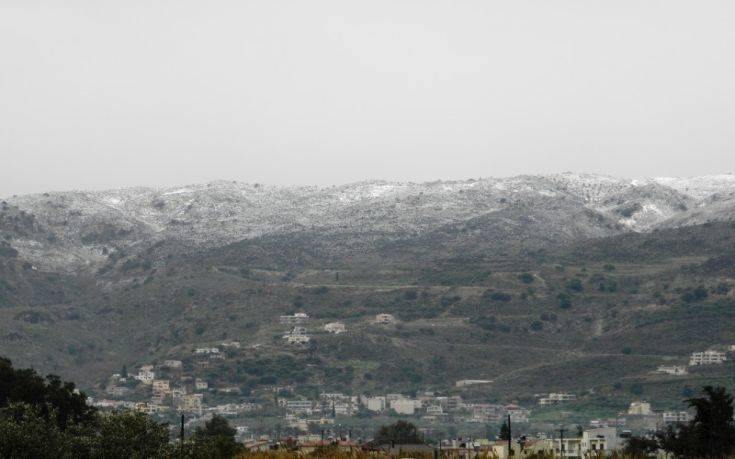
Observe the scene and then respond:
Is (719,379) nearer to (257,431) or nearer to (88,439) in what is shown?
(257,431)

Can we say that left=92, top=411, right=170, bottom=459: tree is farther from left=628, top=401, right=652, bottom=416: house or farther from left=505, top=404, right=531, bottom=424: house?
left=628, top=401, right=652, bottom=416: house

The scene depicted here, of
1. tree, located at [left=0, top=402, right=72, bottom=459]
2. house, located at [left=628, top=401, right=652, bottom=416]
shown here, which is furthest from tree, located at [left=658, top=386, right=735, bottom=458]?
house, located at [left=628, top=401, right=652, bottom=416]

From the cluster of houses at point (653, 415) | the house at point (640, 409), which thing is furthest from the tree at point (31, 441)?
the house at point (640, 409)

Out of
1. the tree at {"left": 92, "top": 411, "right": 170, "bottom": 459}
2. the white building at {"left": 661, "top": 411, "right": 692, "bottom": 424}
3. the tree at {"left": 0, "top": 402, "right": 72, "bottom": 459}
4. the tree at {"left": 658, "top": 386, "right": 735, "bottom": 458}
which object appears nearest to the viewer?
the tree at {"left": 92, "top": 411, "right": 170, "bottom": 459}

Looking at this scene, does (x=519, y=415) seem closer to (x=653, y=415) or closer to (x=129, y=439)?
(x=653, y=415)

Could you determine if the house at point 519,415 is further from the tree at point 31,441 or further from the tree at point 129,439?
the tree at point 31,441

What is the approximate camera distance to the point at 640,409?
189375 mm

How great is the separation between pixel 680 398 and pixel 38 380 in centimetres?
11879

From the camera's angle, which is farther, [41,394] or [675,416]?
[675,416]

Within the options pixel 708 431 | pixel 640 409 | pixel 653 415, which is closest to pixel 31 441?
pixel 708 431

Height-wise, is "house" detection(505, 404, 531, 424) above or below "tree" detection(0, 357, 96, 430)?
below

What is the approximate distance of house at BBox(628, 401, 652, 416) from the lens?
18700 centimetres

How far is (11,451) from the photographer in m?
57.8

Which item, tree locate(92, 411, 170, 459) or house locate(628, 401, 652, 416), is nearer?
tree locate(92, 411, 170, 459)
